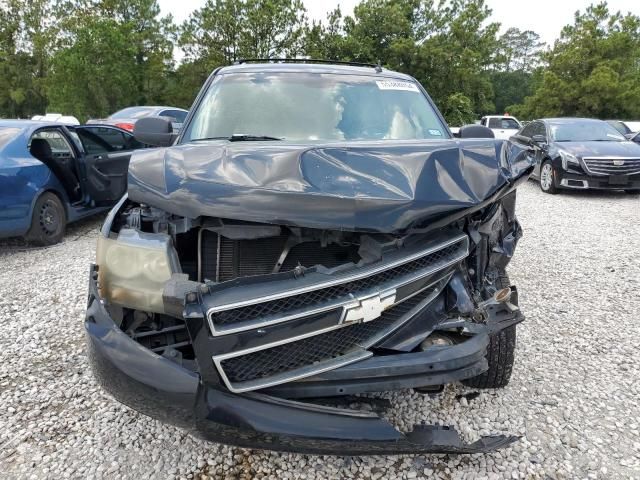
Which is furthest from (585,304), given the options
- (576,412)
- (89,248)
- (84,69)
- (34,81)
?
(34,81)

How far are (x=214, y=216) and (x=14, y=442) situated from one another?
1.61 metres

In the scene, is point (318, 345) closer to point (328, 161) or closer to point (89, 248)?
point (328, 161)

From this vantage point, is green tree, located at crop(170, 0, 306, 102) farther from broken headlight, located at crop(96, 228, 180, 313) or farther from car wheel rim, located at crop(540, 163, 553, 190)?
broken headlight, located at crop(96, 228, 180, 313)

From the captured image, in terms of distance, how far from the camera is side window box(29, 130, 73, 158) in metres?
5.67

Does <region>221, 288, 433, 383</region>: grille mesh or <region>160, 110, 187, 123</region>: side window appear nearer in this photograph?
<region>221, 288, 433, 383</region>: grille mesh

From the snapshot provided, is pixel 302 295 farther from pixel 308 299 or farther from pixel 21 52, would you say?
pixel 21 52

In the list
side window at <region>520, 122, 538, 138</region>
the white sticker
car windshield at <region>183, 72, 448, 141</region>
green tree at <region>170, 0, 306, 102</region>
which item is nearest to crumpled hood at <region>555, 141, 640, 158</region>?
side window at <region>520, 122, 538, 138</region>

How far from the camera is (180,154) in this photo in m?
1.99

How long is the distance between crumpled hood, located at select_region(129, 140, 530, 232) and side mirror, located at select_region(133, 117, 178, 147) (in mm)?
1592

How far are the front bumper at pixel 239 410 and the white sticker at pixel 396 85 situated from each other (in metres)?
2.31

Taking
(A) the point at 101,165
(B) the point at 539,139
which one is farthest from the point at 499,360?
(B) the point at 539,139

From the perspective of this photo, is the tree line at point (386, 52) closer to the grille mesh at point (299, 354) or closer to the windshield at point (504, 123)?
the windshield at point (504, 123)

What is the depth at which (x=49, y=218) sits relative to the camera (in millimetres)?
5477

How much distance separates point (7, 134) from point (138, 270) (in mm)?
4577
